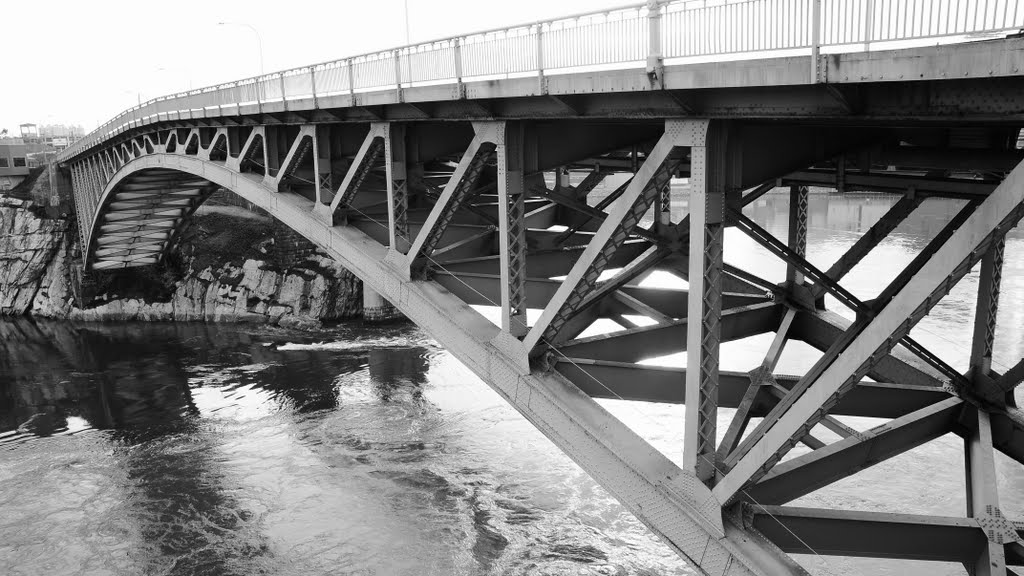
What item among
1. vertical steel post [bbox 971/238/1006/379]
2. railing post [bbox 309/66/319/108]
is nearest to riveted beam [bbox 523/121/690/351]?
vertical steel post [bbox 971/238/1006/379]

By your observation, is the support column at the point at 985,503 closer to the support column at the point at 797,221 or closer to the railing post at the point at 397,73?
the support column at the point at 797,221

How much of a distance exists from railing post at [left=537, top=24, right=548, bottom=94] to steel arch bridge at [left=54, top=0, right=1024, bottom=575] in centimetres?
4

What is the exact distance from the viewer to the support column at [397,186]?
44.0ft

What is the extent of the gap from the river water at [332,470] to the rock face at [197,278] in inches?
141

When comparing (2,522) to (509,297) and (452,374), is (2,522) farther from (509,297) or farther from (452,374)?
(509,297)

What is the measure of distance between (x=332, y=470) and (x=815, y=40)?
17.8m

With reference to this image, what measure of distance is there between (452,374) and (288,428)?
6.42 m

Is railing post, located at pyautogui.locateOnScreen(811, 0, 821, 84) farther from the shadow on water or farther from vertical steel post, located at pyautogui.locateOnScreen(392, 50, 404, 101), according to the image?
the shadow on water

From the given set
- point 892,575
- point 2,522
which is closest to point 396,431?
point 2,522

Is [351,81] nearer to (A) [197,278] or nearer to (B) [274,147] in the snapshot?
(B) [274,147]

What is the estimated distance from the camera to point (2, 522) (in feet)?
63.5

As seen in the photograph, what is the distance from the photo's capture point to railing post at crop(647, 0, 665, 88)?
24.0ft

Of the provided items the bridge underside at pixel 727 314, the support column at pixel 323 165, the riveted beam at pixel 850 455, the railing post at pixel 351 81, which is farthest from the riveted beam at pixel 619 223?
the support column at pixel 323 165

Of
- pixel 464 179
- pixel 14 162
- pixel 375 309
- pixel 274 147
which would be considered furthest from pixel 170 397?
pixel 14 162
